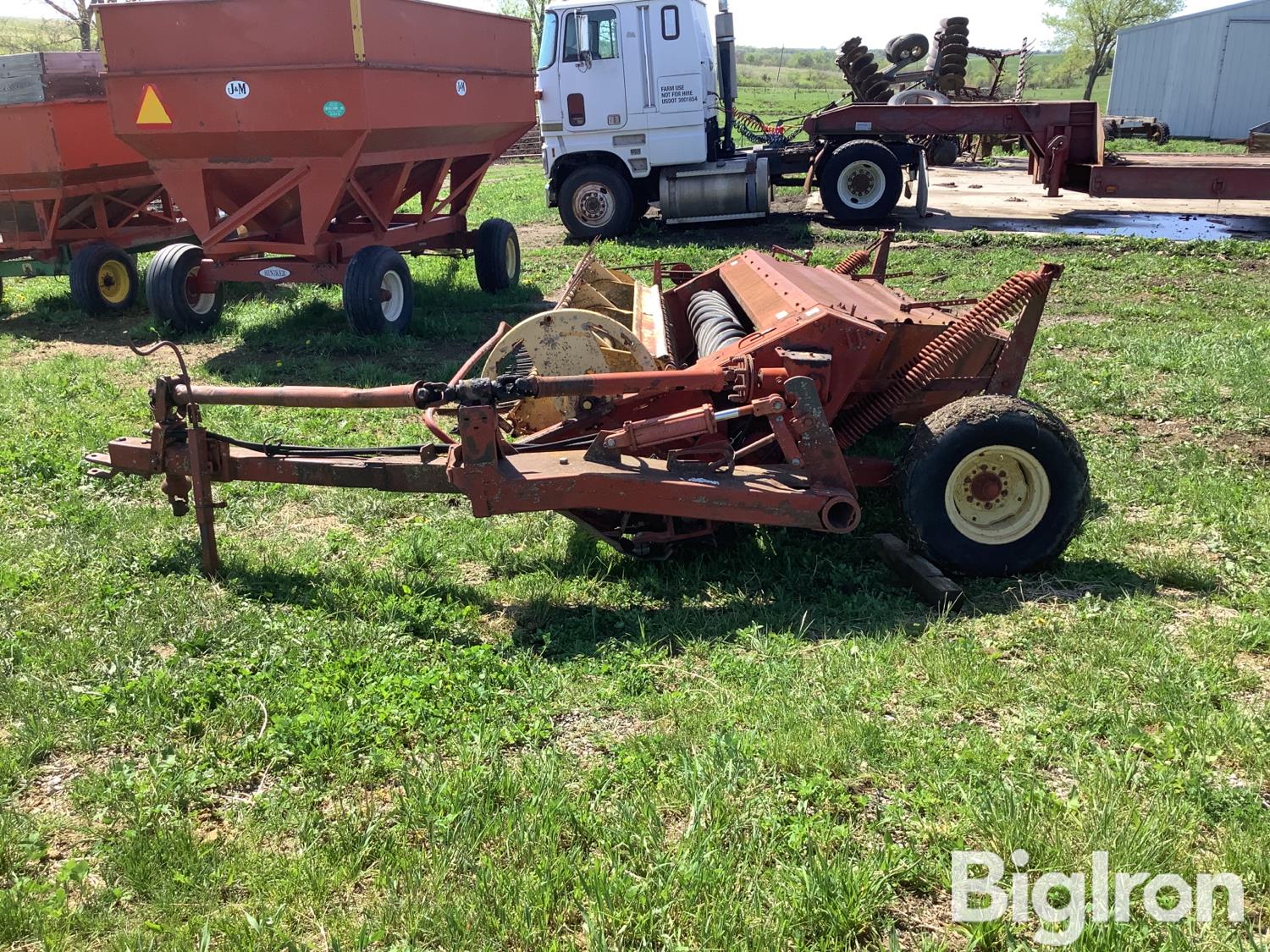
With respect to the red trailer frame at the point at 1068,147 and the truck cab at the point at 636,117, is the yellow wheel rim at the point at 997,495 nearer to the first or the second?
the truck cab at the point at 636,117

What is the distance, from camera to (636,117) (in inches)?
533

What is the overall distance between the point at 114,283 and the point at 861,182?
9980 millimetres

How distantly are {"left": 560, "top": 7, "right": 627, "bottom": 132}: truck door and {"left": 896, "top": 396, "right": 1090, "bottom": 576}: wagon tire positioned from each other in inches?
421

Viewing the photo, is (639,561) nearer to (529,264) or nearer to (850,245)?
(529,264)

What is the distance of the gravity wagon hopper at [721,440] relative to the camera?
3.82 metres

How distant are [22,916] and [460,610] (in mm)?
1832

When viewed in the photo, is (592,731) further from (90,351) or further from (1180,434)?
(90,351)

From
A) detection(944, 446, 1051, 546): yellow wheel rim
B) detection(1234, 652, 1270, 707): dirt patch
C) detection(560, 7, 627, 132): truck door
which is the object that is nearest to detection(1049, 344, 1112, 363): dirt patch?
detection(944, 446, 1051, 546): yellow wheel rim

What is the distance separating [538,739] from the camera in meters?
3.11

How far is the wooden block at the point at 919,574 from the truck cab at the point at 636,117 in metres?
10.5

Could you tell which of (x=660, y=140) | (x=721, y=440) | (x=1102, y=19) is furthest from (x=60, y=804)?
(x=1102, y=19)

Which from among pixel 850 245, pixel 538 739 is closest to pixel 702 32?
pixel 850 245

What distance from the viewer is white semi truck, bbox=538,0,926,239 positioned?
13.2 meters

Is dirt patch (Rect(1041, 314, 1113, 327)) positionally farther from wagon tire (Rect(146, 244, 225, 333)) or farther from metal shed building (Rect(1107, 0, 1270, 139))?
metal shed building (Rect(1107, 0, 1270, 139))
